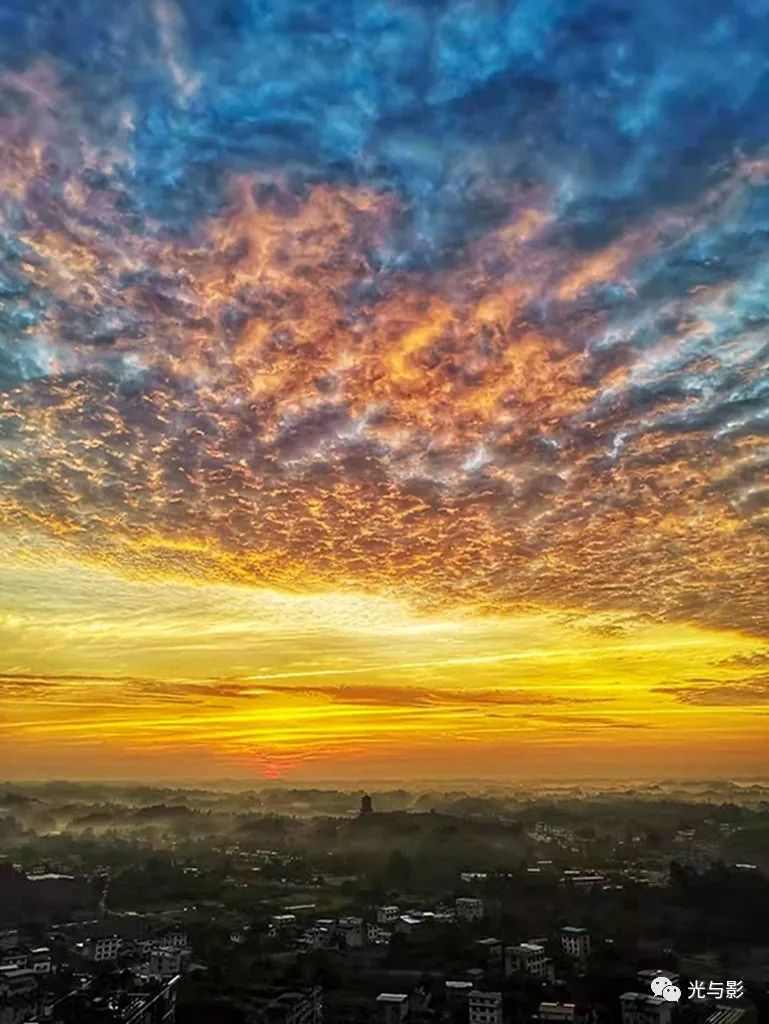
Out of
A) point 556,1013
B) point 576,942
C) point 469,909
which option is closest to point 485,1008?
point 556,1013

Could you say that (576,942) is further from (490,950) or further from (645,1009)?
(645,1009)

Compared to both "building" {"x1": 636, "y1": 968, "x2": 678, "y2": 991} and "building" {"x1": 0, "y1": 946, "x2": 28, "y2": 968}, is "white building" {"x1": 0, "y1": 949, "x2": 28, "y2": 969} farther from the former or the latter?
"building" {"x1": 636, "y1": 968, "x2": 678, "y2": 991}

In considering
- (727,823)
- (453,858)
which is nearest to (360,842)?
(453,858)

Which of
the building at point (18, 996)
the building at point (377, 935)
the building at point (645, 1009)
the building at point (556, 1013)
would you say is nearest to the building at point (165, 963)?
the building at point (18, 996)

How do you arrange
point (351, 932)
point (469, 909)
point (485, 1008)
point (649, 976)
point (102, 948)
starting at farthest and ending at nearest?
1. point (469, 909)
2. point (351, 932)
3. point (102, 948)
4. point (649, 976)
5. point (485, 1008)

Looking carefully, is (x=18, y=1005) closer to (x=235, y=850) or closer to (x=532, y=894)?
(x=532, y=894)

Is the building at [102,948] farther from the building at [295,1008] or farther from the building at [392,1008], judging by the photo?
the building at [392,1008]
